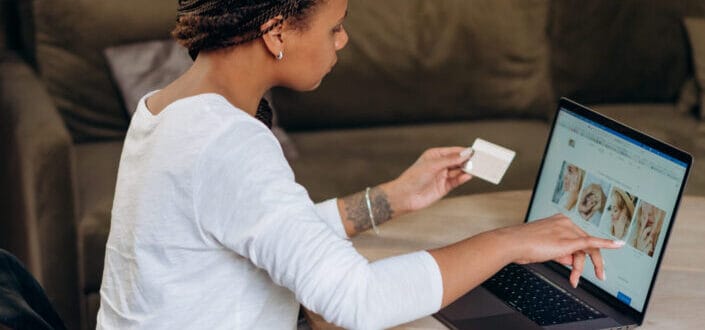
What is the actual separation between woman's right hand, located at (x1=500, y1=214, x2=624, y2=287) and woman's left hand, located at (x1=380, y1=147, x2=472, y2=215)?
363mm

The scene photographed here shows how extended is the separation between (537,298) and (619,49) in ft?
6.03

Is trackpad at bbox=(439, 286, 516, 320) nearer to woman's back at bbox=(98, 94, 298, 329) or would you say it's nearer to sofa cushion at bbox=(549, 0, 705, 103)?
woman's back at bbox=(98, 94, 298, 329)

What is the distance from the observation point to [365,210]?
1688 millimetres

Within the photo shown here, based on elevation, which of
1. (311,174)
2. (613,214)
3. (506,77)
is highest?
(613,214)

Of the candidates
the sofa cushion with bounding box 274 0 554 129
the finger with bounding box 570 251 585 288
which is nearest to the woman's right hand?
the finger with bounding box 570 251 585 288

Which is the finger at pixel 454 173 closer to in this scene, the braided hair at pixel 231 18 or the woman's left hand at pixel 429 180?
the woman's left hand at pixel 429 180

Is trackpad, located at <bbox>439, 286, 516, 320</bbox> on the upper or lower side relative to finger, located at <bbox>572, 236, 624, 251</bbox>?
lower

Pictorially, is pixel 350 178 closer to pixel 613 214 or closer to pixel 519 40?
pixel 519 40

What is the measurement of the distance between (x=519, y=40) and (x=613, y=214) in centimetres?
156

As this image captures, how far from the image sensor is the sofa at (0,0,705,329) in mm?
2355

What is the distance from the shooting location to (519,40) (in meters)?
2.98

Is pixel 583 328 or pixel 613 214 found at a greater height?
pixel 613 214

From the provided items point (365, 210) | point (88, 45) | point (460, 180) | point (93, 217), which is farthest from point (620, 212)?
point (88, 45)

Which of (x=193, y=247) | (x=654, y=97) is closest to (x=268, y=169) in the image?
(x=193, y=247)
